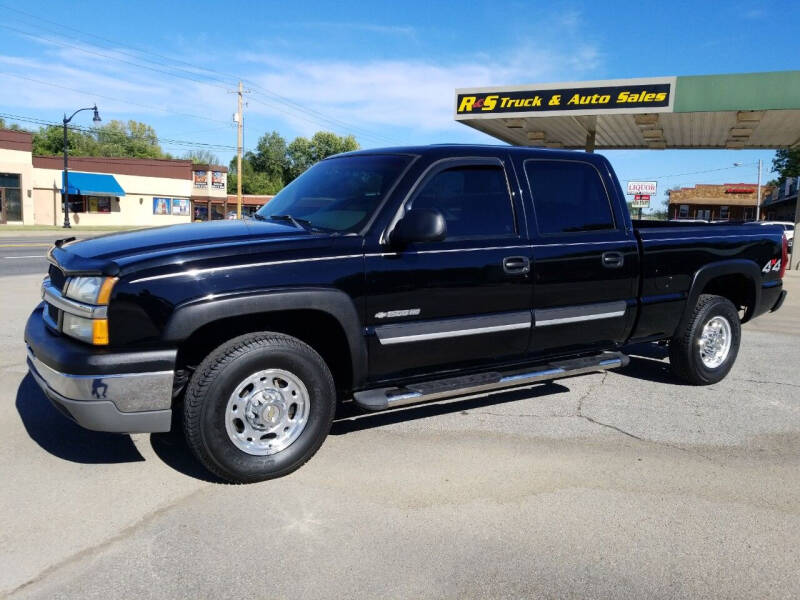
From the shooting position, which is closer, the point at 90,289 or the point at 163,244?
the point at 90,289

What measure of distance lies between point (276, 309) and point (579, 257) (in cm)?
232

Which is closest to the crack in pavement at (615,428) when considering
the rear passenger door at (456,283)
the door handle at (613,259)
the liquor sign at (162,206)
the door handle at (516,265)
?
the rear passenger door at (456,283)

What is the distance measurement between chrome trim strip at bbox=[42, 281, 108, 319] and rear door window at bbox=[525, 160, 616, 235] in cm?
288

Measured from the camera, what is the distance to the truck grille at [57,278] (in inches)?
143

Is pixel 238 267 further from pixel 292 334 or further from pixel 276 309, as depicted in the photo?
pixel 292 334

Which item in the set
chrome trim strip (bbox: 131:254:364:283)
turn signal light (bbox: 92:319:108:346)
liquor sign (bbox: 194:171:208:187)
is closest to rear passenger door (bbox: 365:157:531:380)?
chrome trim strip (bbox: 131:254:364:283)

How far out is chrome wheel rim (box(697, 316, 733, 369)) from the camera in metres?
5.79

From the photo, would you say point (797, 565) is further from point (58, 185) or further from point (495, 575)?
point (58, 185)

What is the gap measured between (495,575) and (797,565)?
4.52ft

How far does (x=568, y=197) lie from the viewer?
4879 millimetres

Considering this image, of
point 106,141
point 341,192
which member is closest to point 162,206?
point 106,141

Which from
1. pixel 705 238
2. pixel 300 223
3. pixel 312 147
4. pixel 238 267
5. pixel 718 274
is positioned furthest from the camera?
pixel 312 147

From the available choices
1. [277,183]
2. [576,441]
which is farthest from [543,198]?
[277,183]

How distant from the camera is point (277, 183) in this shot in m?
88.8
